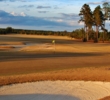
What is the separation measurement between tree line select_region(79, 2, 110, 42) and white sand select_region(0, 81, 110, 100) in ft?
245

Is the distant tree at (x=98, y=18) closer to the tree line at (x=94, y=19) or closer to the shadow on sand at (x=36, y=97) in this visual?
the tree line at (x=94, y=19)

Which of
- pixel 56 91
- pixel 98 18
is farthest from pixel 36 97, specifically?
pixel 98 18

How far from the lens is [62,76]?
18828 mm

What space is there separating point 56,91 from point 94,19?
8422 centimetres

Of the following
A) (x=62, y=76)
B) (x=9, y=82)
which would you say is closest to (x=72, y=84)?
(x=62, y=76)

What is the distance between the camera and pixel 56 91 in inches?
584

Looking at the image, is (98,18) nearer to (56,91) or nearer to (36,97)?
(56,91)

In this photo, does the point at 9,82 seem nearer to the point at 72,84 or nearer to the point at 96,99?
the point at 72,84

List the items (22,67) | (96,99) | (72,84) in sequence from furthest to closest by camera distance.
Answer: (22,67)
(72,84)
(96,99)

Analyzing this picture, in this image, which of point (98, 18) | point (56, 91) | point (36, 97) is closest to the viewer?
point (36, 97)

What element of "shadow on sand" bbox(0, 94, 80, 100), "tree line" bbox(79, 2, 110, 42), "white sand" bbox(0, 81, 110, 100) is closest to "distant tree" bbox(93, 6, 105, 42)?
"tree line" bbox(79, 2, 110, 42)

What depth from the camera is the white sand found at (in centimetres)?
1370

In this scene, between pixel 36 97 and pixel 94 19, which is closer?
pixel 36 97

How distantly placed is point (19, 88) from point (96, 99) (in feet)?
14.0
